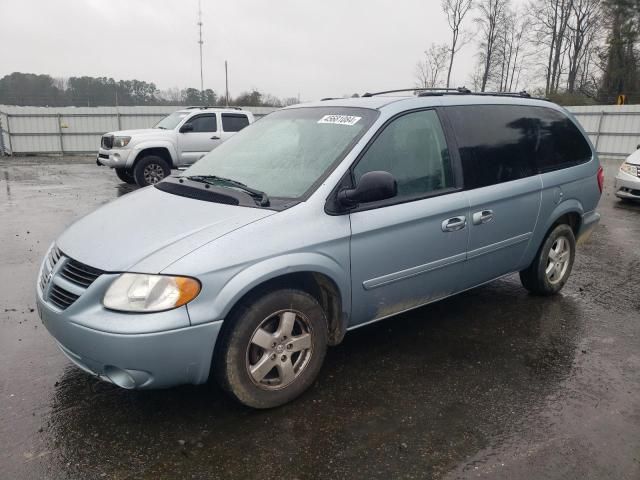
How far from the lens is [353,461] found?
2566 millimetres

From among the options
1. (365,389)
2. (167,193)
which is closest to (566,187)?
(365,389)

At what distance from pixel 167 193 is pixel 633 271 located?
524cm

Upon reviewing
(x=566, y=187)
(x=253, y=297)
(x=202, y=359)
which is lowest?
(x=202, y=359)

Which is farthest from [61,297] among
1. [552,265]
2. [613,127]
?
[613,127]

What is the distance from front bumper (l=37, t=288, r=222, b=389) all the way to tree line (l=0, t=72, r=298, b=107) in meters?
30.4

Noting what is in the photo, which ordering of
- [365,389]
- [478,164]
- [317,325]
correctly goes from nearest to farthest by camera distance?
[317,325], [365,389], [478,164]

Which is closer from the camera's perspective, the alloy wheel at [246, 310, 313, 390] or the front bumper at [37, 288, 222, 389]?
→ the front bumper at [37, 288, 222, 389]

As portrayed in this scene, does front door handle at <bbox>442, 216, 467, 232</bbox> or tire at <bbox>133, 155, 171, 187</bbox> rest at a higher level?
front door handle at <bbox>442, 216, 467, 232</bbox>

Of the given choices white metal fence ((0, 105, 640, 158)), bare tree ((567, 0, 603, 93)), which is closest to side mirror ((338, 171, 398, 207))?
white metal fence ((0, 105, 640, 158))

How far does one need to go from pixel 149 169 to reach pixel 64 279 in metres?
9.76

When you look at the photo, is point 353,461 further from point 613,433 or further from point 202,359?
point 613,433

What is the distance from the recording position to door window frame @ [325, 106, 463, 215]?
3.06 m

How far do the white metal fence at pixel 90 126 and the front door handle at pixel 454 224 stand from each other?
63.5 ft

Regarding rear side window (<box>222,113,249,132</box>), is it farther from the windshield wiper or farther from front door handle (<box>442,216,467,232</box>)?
front door handle (<box>442,216,467,232</box>)
